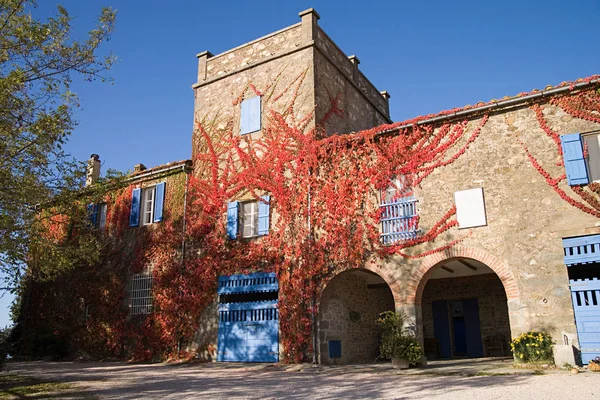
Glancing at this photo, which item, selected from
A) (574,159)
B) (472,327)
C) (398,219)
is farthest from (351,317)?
(574,159)

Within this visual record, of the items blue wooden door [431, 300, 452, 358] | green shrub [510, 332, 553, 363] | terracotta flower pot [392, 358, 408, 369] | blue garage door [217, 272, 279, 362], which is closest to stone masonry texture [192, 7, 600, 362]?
green shrub [510, 332, 553, 363]

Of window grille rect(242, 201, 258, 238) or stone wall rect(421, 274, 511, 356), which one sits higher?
window grille rect(242, 201, 258, 238)

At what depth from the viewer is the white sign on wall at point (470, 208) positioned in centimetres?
1057

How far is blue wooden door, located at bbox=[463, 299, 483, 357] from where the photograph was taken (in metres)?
14.7

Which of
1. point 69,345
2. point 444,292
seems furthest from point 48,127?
point 444,292

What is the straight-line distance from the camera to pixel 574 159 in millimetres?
9867

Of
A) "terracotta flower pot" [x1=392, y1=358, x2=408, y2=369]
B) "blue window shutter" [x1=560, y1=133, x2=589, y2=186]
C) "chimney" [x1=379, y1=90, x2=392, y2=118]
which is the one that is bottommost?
"terracotta flower pot" [x1=392, y1=358, x2=408, y2=369]

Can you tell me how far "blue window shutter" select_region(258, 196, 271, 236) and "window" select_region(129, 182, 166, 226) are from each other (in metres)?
3.74

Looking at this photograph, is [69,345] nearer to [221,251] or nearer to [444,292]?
[221,251]

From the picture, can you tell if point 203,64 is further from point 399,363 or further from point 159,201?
point 399,363

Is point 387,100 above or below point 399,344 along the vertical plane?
above

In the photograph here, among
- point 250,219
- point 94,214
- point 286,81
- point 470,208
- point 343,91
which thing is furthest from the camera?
point 94,214

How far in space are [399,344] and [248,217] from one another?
5.59 meters

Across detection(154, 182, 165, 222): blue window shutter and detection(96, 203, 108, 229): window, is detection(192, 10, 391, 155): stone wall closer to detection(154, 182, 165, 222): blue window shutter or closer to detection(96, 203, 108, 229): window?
detection(154, 182, 165, 222): blue window shutter
